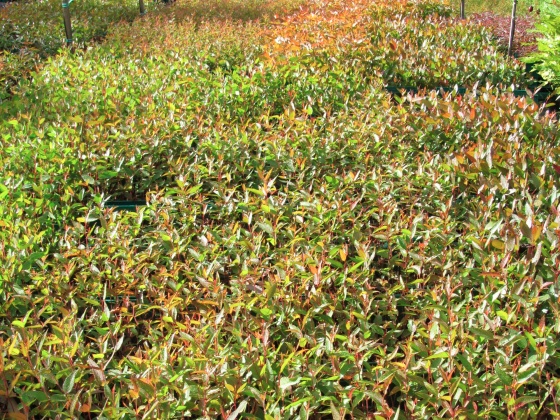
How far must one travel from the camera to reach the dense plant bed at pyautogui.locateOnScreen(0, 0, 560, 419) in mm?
1754

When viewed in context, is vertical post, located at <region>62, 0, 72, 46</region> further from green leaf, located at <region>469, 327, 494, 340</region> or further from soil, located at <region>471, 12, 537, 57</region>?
green leaf, located at <region>469, 327, 494, 340</region>

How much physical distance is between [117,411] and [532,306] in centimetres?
131

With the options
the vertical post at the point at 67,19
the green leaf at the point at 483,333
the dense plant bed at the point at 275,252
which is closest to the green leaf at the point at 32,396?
the dense plant bed at the point at 275,252

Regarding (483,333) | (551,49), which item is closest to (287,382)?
(483,333)

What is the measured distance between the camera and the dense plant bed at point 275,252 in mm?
1754

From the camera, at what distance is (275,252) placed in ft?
8.02

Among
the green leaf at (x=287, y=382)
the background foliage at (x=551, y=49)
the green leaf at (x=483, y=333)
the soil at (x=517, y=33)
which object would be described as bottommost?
the soil at (x=517, y=33)

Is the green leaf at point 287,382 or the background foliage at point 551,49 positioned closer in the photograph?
the green leaf at point 287,382

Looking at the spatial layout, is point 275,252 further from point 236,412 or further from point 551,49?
point 551,49

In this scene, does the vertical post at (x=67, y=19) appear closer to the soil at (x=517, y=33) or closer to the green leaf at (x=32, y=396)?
the soil at (x=517, y=33)

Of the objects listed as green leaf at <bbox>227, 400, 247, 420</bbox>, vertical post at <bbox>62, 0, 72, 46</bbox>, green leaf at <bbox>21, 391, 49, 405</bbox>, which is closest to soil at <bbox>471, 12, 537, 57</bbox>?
vertical post at <bbox>62, 0, 72, 46</bbox>

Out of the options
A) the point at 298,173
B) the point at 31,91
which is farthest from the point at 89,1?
the point at 298,173

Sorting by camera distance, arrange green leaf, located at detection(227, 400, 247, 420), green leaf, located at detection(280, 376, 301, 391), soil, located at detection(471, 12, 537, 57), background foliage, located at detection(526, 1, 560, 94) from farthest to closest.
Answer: soil, located at detection(471, 12, 537, 57)
background foliage, located at detection(526, 1, 560, 94)
green leaf, located at detection(280, 376, 301, 391)
green leaf, located at detection(227, 400, 247, 420)

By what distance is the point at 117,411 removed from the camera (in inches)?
64.3
